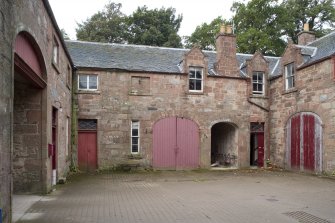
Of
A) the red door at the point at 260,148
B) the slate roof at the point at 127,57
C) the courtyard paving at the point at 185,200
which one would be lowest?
the courtyard paving at the point at 185,200

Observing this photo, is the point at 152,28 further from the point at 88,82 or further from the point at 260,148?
the point at 260,148

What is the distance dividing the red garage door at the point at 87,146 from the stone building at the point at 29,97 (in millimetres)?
4228

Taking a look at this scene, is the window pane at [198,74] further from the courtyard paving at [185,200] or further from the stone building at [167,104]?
the courtyard paving at [185,200]

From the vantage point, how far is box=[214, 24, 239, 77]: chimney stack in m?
19.1

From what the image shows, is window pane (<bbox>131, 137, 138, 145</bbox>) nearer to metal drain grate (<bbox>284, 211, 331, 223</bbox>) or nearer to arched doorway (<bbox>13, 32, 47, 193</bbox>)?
arched doorway (<bbox>13, 32, 47, 193</bbox>)

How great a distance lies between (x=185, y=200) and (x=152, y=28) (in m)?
27.3

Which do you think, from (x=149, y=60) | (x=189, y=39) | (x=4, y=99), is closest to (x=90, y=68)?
(x=149, y=60)

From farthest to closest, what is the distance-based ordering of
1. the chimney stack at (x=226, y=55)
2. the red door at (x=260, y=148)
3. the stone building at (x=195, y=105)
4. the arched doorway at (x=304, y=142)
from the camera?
1. the red door at (x=260, y=148)
2. the chimney stack at (x=226, y=55)
3. the stone building at (x=195, y=105)
4. the arched doorway at (x=304, y=142)

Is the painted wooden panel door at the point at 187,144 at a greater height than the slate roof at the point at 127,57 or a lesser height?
lesser

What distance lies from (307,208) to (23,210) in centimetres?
687

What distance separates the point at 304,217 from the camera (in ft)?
25.4

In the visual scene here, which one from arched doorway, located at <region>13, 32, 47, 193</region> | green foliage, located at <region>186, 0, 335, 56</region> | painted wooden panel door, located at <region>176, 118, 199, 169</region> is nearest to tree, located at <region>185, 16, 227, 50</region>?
green foliage, located at <region>186, 0, 335, 56</region>

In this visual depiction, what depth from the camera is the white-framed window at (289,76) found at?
17875 millimetres

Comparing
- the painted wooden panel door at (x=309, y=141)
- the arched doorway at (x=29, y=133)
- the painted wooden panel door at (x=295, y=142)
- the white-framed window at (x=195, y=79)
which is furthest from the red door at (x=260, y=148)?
the arched doorway at (x=29, y=133)
